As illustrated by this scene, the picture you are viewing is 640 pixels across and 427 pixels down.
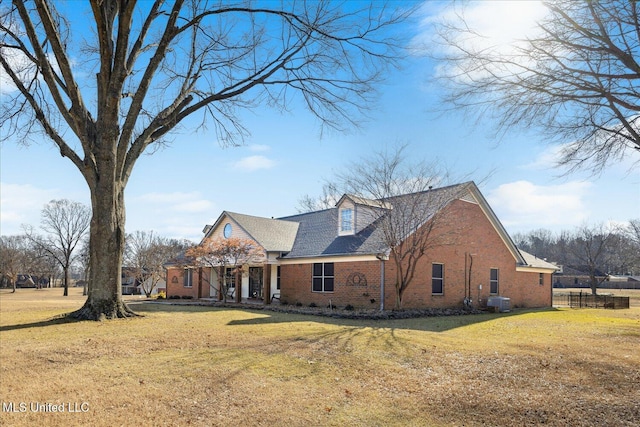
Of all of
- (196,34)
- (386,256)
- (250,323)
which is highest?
(196,34)

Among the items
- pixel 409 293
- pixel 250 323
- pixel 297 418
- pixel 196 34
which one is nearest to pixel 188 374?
pixel 297 418

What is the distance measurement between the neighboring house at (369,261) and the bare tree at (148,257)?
10.3 meters

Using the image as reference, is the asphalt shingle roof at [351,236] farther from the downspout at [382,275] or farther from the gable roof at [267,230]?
the gable roof at [267,230]

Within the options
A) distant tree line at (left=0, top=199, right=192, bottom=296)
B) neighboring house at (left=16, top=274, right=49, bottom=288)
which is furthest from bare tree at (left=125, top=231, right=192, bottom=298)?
neighboring house at (left=16, top=274, right=49, bottom=288)

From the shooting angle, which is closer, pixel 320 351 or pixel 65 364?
pixel 65 364

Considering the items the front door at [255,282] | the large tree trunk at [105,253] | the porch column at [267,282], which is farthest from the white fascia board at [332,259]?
the large tree trunk at [105,253]

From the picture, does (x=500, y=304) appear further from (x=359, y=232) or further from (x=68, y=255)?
(x=68, y=255)

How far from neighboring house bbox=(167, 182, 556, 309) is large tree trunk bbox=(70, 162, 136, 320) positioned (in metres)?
8.77

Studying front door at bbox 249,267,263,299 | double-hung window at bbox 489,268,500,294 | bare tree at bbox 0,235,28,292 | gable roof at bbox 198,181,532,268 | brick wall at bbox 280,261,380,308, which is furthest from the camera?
bare tree at bbox 0,235,28,292

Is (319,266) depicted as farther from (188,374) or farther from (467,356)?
(188,374)

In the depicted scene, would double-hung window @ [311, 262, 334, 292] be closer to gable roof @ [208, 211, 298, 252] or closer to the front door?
gable roof @ [208, 211, 298, 252]

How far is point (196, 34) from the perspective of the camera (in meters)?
16.0

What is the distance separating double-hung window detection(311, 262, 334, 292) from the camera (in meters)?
21.7

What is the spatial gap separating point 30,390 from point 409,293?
1595 cm
